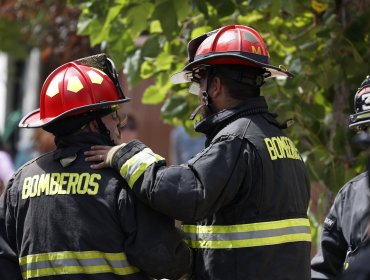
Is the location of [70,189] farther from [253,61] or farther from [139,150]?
[253,61]

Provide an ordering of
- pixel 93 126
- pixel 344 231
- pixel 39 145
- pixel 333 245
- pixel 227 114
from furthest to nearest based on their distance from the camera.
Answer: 1. pixel 39 145
2. pixel 333 245
3. pixel 344 231
4. pixel 93 126
5. pixel 227 114

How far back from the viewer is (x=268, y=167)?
12.7 ft

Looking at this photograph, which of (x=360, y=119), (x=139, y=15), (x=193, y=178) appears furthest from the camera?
(x=139, y=15)

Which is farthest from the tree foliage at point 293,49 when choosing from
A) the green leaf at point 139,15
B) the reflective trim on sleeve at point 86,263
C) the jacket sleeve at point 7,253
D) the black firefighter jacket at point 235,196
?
the reflective trim on sleeve at point 86,263

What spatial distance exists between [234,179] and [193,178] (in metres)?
0.17

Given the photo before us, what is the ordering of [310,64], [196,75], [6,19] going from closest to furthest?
[196,75] < [310,64] < [6,19]

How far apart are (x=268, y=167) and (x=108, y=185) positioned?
69 cm

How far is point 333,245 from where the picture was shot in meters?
4.52

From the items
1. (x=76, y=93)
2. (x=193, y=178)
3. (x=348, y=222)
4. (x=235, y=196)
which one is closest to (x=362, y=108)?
(x=348, y=222)

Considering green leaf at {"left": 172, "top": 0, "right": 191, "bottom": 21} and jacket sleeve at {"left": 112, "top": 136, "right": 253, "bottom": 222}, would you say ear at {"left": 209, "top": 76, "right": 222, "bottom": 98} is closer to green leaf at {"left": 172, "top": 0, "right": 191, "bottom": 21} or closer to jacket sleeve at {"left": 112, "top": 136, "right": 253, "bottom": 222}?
jacket sleeve at {"left": 112, "top": 136, "right": 253, "bottom": 222}

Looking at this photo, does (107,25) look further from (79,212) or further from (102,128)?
(79,212)

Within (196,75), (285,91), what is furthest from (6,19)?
(196,75)

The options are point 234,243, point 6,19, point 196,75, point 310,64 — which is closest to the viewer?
point 234,243

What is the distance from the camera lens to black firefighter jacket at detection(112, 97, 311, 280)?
373 cm
